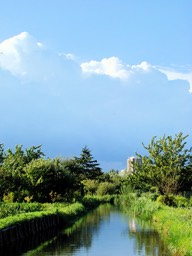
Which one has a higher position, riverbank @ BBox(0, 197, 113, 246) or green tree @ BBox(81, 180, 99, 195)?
green tree @ BBox(81, 180, 99, 195)

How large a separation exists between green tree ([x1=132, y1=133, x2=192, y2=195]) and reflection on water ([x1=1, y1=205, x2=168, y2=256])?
2089 centimetres

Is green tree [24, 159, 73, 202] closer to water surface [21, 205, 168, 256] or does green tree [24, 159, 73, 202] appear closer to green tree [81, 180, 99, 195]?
water surface [21, 205, 168, 256]

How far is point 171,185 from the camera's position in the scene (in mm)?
52844

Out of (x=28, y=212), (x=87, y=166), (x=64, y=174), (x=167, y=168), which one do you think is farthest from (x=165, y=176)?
(x=87, y=166)

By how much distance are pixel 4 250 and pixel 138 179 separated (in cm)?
3791

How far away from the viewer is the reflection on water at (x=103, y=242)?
20766mm

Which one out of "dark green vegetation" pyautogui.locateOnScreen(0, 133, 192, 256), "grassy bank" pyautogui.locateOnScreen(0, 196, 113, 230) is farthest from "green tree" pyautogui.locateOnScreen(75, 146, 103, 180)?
"grassy bank" pyautogui.locateOnScreen(0, 196, 113, 230)

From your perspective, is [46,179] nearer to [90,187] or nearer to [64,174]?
[64,174]

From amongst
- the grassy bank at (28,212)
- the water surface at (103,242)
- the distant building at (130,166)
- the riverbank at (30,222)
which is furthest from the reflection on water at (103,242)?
the distant building at (130,166)

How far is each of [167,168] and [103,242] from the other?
29.4 meters

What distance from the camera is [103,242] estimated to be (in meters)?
24.5

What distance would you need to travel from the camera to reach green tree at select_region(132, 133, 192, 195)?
173ft

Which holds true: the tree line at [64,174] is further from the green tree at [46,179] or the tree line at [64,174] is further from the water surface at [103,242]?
the water surface at [103,242]

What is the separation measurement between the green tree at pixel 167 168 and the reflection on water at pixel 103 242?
20889mm
